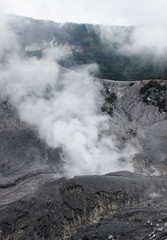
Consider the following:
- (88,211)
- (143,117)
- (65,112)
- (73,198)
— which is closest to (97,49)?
(143,117)

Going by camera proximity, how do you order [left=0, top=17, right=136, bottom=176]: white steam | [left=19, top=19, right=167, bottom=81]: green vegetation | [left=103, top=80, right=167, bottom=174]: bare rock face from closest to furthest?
[left=103, top=80, right=167, bottom=174]: bare rock face → [left=0, top=17, right=136, bottom=176]: white steam → [left=19, top=19, right=167, bottom=81]: green vegetation

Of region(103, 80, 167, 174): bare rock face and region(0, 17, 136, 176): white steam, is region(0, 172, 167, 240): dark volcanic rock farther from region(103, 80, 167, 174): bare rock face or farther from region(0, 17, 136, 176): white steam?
region(103, 80, 167, 174): bare rock face

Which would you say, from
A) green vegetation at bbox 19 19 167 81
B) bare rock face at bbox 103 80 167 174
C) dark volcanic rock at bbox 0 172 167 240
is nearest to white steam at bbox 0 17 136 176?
bare rock face at bbox 103 80 167 174

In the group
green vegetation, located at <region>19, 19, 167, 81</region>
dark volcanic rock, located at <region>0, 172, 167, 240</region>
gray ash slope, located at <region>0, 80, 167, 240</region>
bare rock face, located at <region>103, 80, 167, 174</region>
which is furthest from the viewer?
green vegetation, located at <region>19, 19, 167, 81</region>

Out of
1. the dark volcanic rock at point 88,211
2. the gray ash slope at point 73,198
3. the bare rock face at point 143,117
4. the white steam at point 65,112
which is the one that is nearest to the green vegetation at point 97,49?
the bare rock face at point 143,117

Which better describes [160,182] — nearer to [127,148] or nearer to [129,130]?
[127,148]

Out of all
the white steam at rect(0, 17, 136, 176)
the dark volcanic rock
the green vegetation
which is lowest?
the dark volcanic rock

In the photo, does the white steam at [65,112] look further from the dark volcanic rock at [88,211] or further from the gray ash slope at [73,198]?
the dark volcanic rock at [88,211]
